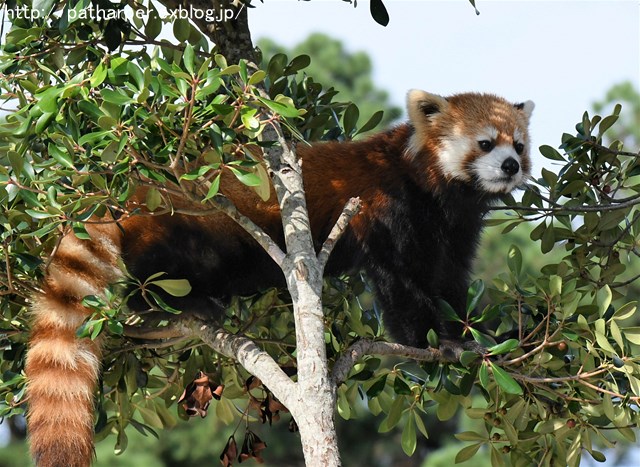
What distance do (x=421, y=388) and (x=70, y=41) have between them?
1.73m

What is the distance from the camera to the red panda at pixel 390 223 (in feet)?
11.3

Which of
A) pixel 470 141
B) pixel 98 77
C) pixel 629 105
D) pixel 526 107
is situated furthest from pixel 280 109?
pixel 629 105

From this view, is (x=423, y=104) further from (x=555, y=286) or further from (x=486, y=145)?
(x=555, y=286)

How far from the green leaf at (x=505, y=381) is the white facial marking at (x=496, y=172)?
1.17 meters

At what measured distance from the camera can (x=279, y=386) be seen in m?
2.51

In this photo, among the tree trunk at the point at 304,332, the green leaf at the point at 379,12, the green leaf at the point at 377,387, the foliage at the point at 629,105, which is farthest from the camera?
the foliage at the point at 629,105

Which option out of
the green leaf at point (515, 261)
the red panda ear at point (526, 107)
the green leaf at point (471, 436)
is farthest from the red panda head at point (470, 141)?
the green leaf at point (471, 436)

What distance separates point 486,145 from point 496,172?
0.65 feet

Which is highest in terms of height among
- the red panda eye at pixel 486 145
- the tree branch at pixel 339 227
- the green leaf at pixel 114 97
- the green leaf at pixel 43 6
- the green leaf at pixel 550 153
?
the green leaf at pixel 550 153

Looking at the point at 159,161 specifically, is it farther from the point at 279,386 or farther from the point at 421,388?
the point at 421,388

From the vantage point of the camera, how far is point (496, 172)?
3.80m

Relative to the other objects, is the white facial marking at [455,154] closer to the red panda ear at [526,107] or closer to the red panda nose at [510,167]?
the red panda nose at [510,167]

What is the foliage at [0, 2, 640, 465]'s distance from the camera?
95.9 inches

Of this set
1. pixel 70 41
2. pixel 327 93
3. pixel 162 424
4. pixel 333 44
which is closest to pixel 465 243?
pixel 327 93
